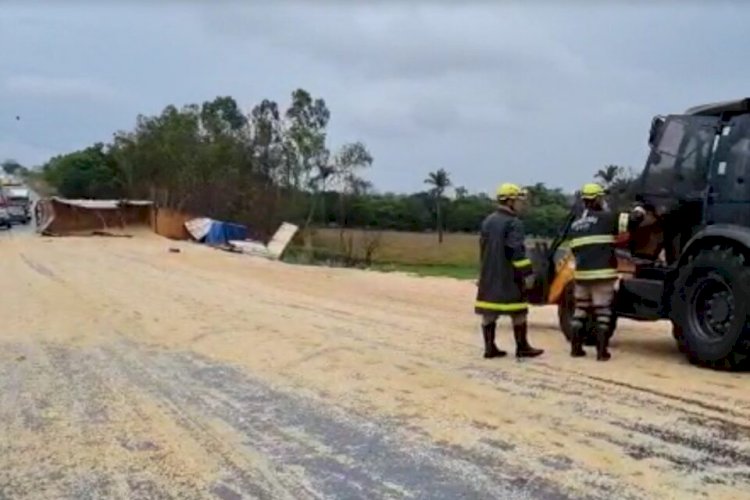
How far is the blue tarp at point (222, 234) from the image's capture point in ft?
130

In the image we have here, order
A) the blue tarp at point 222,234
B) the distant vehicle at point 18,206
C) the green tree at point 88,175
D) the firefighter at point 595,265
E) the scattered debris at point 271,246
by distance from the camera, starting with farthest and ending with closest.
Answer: the green tree at point 88,175, the distant vehicle at point 18,206, the blue tarp at point 222,234, the scattered debris at point 271,246, the firefighter at point 595,265

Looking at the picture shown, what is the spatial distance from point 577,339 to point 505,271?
108 cm

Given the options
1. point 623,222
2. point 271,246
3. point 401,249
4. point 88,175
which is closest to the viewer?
point 623,222

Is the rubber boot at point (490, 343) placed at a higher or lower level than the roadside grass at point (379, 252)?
higher

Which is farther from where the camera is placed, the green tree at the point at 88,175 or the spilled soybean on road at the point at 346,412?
the green tree at the point at 88,175

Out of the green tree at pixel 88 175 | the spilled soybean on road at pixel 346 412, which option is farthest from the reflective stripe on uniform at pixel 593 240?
the green tree at pixel 88 175

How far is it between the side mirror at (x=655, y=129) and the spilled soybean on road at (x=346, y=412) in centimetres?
218

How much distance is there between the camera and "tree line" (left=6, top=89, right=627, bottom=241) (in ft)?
166

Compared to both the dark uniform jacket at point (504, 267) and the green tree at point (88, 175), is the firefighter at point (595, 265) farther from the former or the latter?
the green tree at point (88, 175)

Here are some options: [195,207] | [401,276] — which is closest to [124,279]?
[401,276]

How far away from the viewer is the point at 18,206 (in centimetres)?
5562

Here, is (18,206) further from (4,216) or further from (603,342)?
(603,342)

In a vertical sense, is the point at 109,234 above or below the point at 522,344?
below

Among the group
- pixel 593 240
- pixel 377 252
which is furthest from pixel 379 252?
pixel 593 240
